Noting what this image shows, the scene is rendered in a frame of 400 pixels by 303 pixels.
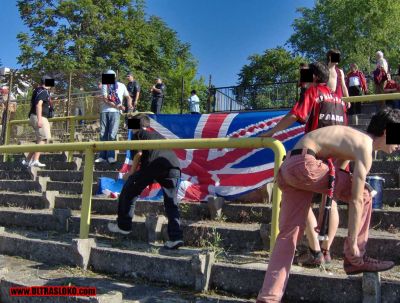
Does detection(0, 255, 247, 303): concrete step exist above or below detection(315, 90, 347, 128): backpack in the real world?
below

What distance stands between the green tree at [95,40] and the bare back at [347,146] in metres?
27.4

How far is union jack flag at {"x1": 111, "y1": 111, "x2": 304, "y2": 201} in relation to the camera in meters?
6.62

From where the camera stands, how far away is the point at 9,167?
11320mm

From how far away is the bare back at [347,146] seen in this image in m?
3.45

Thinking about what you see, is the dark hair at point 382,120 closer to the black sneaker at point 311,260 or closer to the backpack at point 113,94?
the black sneaker at point 311,260

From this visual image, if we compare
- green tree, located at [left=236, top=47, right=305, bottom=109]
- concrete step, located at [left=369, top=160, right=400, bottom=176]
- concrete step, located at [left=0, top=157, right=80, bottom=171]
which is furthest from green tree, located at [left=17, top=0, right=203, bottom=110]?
concrete step, located at [left=369, top=160, right=400, bottom=176]

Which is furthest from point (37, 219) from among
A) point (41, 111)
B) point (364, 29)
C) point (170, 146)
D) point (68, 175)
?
point (364, 29)

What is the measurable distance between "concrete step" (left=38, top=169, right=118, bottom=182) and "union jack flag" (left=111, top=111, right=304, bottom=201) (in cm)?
165

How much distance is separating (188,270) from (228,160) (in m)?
2.75

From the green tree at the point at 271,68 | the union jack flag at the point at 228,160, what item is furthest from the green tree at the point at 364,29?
the union jack flag at the point at 228,160

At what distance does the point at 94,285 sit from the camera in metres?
4.61

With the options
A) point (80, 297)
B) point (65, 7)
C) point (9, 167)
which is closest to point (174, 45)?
point (65, 7)

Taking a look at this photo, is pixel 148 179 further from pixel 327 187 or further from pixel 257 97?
pixel 257 97

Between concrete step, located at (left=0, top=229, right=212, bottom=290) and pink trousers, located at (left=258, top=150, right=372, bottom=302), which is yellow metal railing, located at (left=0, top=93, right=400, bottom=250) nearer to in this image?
concrete step, located at (left=0, top=229, right=212, bottom=290)
